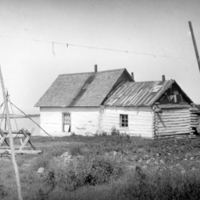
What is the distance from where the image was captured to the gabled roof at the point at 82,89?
24.0 meters

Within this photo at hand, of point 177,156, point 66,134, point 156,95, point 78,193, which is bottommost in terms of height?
point 78,193

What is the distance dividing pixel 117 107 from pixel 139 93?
6.36 ft

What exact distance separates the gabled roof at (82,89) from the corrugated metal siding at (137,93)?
0.83 metres

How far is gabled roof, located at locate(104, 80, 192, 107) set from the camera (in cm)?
2044

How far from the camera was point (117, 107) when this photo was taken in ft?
71.7

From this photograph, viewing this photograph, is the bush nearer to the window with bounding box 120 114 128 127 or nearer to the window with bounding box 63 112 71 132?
the window with bounding box 120 114 128 127

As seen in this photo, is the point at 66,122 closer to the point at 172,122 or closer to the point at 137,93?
the point at 137,93

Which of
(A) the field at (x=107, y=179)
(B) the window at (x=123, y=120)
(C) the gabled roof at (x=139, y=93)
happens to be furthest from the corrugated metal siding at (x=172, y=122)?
(A) the field at (x=107, y=179)

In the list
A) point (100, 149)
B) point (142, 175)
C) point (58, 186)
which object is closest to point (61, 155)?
point (100, 149)

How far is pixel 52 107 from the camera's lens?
1025 inches

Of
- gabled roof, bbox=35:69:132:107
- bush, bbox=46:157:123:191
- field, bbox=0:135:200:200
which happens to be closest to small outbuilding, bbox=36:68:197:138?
gabled roof, bbox=35:69:132:107

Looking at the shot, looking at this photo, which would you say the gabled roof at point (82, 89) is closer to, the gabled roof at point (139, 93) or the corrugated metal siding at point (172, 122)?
the gabled roof at point (139, 93)

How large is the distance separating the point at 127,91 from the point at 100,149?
9.43 m

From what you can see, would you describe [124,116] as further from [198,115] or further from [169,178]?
[169,178]
